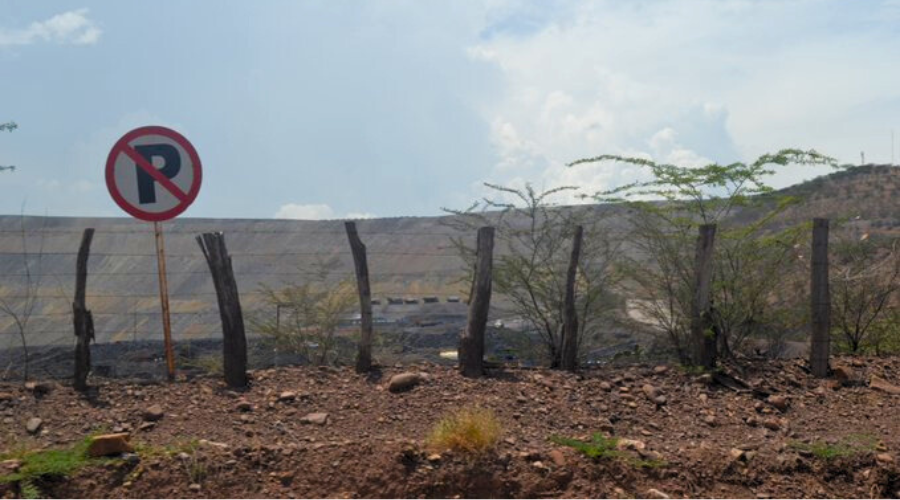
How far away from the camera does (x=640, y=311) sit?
1097cm

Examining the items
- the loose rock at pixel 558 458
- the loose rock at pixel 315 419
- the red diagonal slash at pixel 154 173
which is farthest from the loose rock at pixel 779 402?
the red diagonal slash at pixel 154 173

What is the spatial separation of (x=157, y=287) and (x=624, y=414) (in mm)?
5536

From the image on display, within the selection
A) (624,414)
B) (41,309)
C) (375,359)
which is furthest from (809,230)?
(41,309)

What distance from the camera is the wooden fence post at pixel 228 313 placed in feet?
28.6

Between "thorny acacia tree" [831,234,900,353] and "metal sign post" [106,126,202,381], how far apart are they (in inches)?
285

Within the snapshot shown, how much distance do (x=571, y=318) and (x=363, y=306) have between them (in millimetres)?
1881

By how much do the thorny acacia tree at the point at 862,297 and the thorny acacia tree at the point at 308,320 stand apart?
562 centimetres

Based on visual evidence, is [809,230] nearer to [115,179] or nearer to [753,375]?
[753,375]

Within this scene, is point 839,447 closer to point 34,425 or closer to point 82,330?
point 34,425

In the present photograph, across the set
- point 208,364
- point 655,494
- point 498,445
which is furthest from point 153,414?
point 655,494

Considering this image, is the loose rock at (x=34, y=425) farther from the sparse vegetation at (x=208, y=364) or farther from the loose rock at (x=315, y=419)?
the loose rock at (x=315, y=419)

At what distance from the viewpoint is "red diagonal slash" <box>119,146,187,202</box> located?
8766mm

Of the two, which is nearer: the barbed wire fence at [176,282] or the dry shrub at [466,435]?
the dry shrub at [466,435]

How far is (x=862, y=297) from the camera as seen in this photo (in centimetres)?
1217
